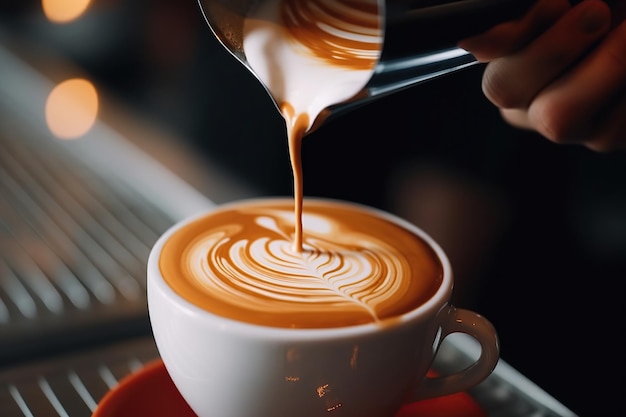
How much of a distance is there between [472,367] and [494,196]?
0.30 m

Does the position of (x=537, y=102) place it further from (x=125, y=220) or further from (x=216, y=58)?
(x=216, y=58)

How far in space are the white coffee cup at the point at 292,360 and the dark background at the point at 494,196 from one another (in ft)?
0.92

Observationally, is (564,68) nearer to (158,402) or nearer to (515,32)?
(515,32)

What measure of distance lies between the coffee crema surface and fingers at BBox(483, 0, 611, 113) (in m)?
0.11

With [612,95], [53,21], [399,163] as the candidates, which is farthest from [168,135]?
[612,95]

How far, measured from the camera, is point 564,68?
493mm

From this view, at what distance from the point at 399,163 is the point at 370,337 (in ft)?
1.46

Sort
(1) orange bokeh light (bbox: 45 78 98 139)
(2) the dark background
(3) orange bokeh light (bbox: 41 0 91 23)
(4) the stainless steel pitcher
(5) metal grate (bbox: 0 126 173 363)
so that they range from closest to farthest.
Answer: (4) the stainless steel pitcher < (5) metal grate (bbox: 0 126 173 363) < (2) the dark background < (1) orange bokeh light (bbox: 45 78 98 139) < (3) orange bokeh light (bbox: 41 0 91 23)

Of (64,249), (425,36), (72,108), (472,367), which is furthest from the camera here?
(72,108)

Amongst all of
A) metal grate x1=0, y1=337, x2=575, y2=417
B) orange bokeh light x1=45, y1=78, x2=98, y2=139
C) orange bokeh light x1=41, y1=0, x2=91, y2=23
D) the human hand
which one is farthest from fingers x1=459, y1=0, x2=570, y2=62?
orange bokeh light x1=41, y1=0, x2=91, y2=23

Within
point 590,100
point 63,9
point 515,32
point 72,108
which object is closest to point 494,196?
point 590,100

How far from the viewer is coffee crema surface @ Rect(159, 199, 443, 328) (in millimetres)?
424

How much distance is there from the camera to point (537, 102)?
0.53 meters

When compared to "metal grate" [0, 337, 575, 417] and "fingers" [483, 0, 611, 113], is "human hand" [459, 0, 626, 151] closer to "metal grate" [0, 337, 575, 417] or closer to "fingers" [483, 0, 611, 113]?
"fingers" [483, 0, 611, 113]
